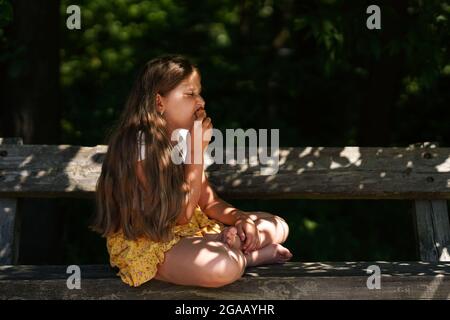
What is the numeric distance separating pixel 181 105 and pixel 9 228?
1092mm

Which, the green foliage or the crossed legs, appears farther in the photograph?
the green foliage


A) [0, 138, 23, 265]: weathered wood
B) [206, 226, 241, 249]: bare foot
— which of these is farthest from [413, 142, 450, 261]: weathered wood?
[0, 138, 23, 265]: weathered wood

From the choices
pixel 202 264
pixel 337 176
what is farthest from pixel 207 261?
pixel 337 176

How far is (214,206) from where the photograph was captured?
11.9 ft

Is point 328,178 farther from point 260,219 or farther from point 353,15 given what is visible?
point 353,15

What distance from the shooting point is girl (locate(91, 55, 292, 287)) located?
305cm

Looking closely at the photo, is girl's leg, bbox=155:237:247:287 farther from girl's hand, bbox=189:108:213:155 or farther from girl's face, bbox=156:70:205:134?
girl's face, bbox=156:70:205:134

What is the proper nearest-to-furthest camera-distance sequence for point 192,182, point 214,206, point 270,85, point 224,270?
point 224,270, point 192,182, point 214,206, point 270,85

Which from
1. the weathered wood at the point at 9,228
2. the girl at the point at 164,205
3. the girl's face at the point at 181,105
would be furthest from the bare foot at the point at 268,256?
the weathered wood at the point at 9,228

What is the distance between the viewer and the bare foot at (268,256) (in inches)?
130

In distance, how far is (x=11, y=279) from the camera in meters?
3.06

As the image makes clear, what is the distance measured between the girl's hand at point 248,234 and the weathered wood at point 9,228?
1145 mm

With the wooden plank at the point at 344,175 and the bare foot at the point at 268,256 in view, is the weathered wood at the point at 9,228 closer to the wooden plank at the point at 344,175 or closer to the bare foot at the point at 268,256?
the wooden plank at the point at 344,175

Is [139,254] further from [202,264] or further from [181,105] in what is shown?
[181,105]
